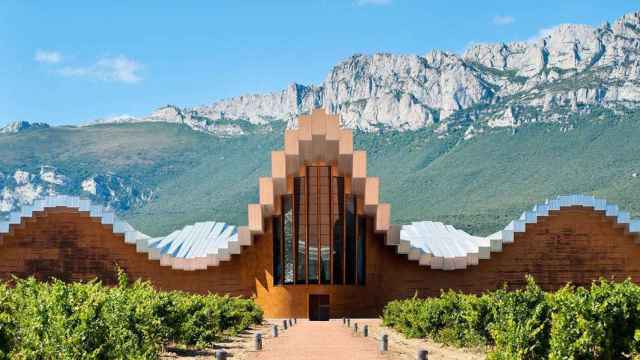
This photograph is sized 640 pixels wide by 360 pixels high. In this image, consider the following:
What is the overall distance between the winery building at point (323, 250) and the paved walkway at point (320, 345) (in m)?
10.5

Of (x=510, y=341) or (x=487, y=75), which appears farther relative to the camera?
(x=487, y=75)

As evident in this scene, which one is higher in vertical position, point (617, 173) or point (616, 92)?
point (616, 92)

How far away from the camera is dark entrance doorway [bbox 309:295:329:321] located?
4556 centimetres

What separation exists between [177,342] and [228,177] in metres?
128

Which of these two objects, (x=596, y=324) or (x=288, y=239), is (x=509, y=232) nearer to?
(x=288, y=239)

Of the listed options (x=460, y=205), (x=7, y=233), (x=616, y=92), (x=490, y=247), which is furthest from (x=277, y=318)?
(x=616, y=92)

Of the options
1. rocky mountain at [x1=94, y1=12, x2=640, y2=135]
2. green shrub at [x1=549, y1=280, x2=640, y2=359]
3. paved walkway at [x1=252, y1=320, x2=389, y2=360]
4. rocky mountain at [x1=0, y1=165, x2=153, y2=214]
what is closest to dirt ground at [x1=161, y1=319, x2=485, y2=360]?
paved walkway at [x1=252, y1=320, x2=389, y2=360]

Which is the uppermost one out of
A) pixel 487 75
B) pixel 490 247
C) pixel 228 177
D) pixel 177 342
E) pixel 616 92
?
pixel 487 75

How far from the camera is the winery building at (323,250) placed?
44344 millimetres

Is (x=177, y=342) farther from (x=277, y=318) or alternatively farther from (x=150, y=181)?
(x=150, y=181)

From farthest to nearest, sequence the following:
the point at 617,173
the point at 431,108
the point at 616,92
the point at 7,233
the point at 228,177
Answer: the point at 431,108 < the point at 228,177 < the point at 616,92 < the point at 617,173 < the point at 7,233

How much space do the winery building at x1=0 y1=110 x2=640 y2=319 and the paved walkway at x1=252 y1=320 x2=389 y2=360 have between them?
1050 centimetres

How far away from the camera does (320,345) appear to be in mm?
26016

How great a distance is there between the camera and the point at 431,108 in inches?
6718
